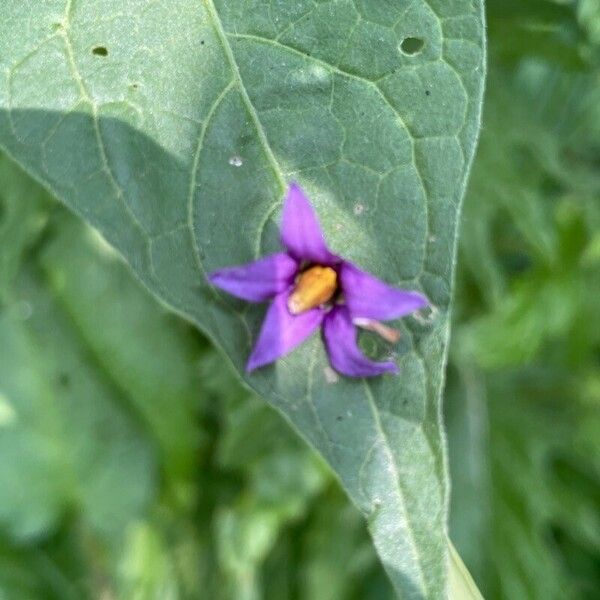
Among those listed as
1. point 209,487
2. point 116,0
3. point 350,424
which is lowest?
point 209,487

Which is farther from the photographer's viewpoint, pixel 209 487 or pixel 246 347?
pixel 209 487

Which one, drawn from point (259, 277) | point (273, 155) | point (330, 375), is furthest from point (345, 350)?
point (273, 155)

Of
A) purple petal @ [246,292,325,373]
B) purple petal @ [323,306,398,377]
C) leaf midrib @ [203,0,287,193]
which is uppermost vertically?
leaf midrib @ [203,0,287,193]

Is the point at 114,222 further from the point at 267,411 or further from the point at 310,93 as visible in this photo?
the point at 267,411

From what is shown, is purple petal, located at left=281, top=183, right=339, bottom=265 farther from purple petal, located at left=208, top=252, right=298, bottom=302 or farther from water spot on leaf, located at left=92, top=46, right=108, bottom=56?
water spot on leaf, located at left=92, top=46, right=108, bottom=56

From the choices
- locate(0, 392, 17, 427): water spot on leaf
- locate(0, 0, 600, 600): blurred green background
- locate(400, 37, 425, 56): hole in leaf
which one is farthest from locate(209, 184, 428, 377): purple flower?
locate(0, 392, 17, 427): water spot on leaf

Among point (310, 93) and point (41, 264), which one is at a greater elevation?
point (310, 93)

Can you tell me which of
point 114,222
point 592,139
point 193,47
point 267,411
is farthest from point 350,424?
point 592,139
